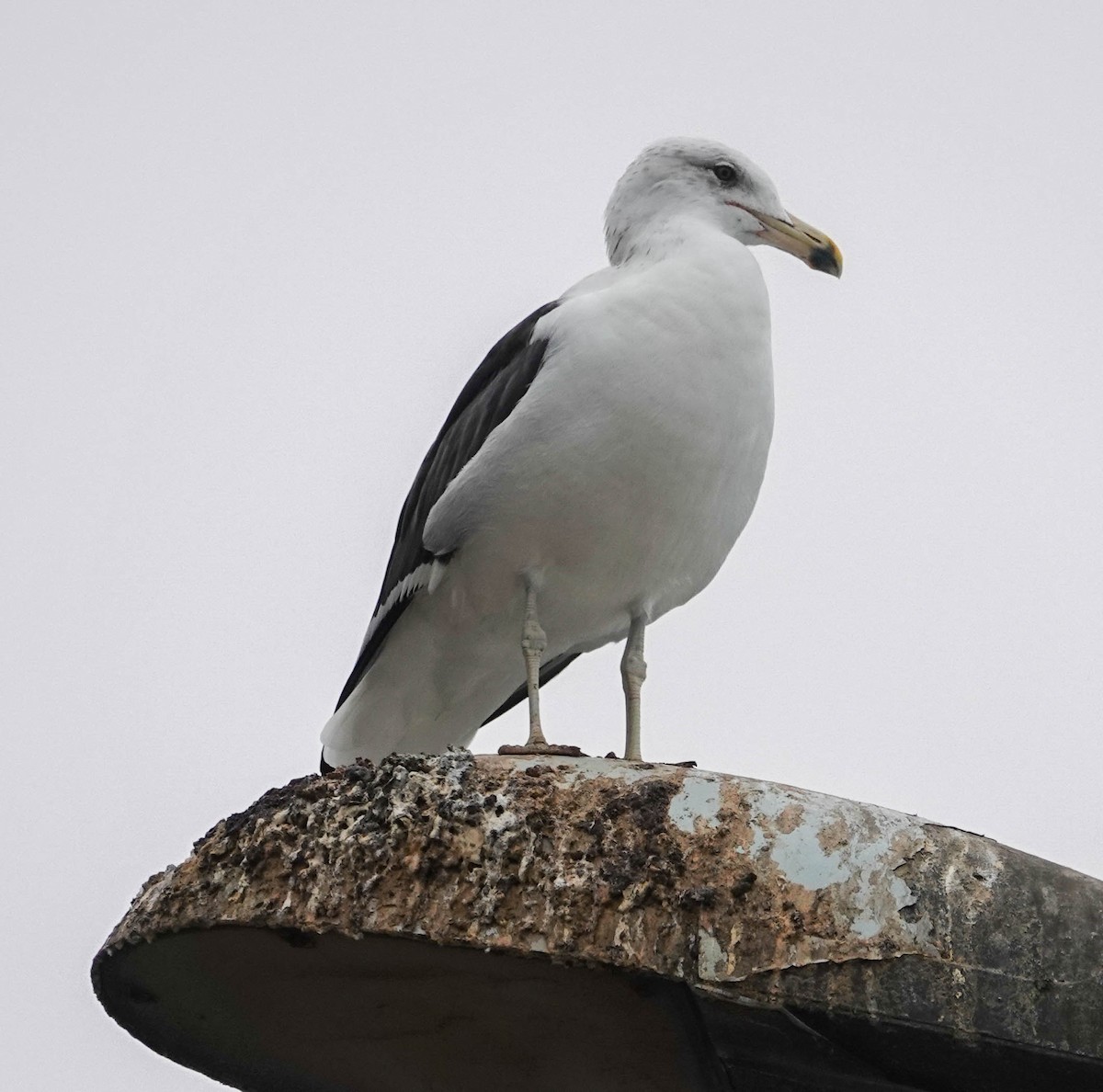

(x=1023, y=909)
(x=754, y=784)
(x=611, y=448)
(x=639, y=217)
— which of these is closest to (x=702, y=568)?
(x=611, y=448)

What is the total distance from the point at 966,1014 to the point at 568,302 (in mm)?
2743

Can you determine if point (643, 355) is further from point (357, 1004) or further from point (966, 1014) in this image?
point (966, 1014)

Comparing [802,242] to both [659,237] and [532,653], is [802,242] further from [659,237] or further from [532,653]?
[532,653]

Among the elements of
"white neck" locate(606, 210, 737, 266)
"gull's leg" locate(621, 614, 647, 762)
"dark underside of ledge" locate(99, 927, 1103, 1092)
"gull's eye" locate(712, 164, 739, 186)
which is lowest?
"dark underside of ledge" locate(99, 927, 1103, 1092)

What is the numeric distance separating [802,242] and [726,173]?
12.9 inches

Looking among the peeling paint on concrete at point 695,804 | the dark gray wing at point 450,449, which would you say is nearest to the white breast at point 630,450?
the dark gray wing at point 450,449

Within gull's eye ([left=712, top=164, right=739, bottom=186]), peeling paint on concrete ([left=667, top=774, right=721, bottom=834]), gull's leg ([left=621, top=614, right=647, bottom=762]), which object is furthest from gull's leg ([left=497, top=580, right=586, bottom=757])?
gull's eye ([left=712, top=164, right=739, bottom=186])

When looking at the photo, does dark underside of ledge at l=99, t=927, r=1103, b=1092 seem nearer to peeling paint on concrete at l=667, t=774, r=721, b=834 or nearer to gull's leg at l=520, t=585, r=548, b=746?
peeling paint on concrete at l=667, t=774, r=721, b=834

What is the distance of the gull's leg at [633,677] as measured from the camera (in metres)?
5.25

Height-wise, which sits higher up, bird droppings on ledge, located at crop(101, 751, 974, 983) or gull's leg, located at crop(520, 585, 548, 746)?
gull's leg, located at crop(520, 585, 548, 746)

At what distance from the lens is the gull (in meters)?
4.98

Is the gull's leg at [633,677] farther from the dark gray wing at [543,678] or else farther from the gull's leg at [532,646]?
the dark gray wing at [543,678]

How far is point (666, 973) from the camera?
3.21 m

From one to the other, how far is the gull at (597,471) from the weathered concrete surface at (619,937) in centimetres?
126
